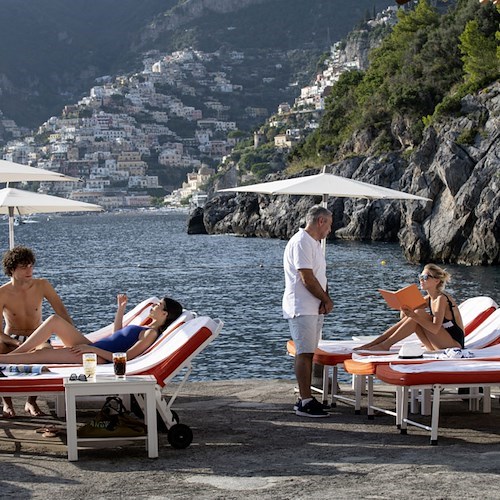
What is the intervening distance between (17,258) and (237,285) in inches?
1406

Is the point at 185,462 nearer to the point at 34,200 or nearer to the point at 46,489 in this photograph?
the point at 46,489

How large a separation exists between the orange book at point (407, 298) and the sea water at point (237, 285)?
9.25 m

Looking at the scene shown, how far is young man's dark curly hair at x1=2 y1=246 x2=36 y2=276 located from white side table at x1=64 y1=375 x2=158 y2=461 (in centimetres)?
174

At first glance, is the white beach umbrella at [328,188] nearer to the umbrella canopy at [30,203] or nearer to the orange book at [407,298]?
the umbrella canopy at [30,203]

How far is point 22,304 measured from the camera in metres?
9.00

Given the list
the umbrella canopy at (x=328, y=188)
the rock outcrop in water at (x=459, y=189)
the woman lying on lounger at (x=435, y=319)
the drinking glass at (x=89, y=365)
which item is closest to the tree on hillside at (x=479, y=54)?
the rock outcrop in water at (x=459, y=189)

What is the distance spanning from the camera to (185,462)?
7086 mm

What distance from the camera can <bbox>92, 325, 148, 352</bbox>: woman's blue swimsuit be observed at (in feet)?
28.8

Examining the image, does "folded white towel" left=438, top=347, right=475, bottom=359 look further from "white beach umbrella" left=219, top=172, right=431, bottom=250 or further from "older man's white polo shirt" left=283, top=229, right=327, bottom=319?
"white beach umbrella" left=219, top=172, right=431, bottom=250

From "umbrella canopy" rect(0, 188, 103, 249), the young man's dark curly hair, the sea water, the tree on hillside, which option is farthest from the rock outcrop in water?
the young man's dark curly hair

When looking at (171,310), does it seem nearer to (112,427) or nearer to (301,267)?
(301,267)

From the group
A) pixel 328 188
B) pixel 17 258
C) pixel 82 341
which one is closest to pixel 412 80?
pixel 328 188

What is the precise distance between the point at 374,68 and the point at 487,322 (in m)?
88.5

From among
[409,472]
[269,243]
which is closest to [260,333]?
[409,472]
